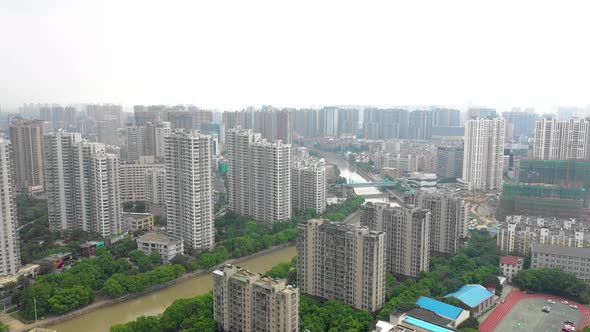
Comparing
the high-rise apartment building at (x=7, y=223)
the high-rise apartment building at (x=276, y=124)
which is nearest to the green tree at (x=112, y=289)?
the high-rise apartment building at (x=7, y=223)

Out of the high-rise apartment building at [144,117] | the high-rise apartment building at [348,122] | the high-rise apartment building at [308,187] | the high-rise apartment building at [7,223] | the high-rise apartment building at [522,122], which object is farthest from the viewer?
the high-rise apartment building at [348,122]

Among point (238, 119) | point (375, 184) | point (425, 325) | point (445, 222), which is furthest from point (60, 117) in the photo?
point (425, 325)

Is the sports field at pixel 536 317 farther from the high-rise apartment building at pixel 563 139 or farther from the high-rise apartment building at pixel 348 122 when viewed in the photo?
the high-rise apartment building at pixel 348 122

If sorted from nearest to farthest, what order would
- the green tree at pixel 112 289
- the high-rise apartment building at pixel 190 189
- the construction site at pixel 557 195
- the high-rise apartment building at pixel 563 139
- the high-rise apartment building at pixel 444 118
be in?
the green tree at pixel 112 289
the high-rise apartment building at pixel 190 189
the construction site at pixel 557 195
the high-rise apartment building at pixel 563 139
the high-rise apartment building at pixel 444 118

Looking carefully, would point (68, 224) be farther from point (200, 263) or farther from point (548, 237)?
point (548, 237)

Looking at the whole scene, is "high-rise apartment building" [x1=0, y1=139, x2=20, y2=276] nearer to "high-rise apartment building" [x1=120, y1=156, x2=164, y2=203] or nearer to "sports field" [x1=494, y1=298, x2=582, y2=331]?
"high-rise apartment building" [x1=120, y1=156, x2=164, y2=203]

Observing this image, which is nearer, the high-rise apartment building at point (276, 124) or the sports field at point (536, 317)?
the sports field at point (536, 317)

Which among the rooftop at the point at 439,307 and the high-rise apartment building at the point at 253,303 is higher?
the high-rise apartment building at the point at 253,303
